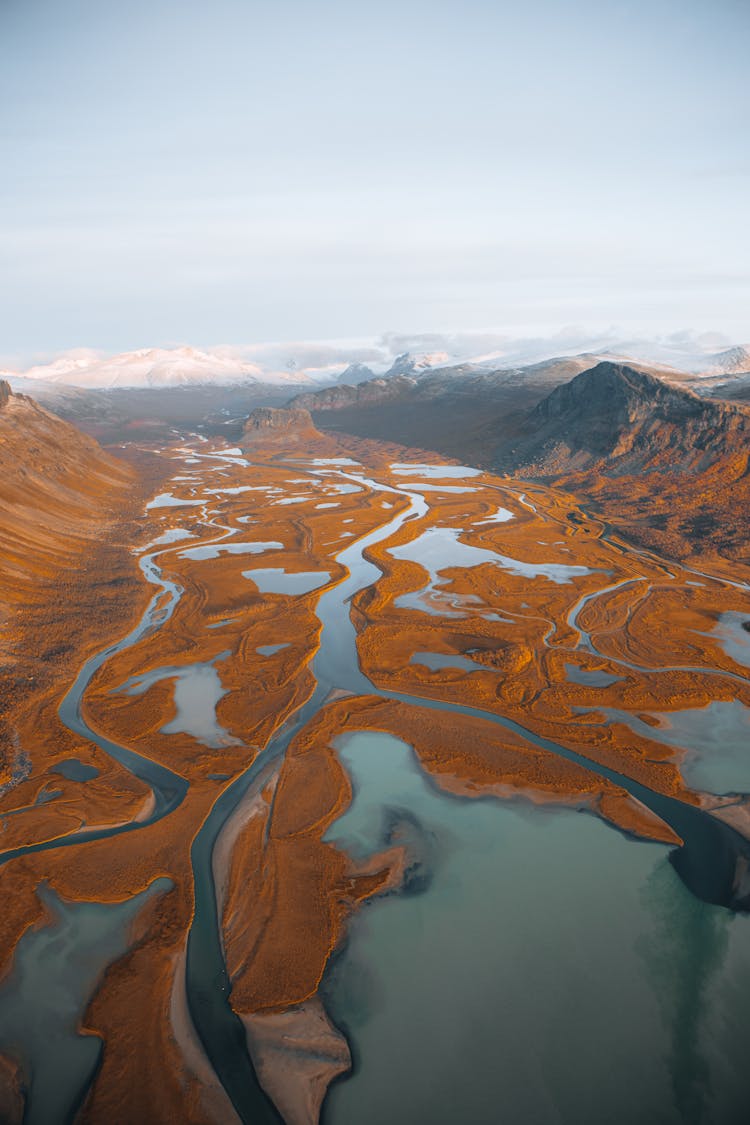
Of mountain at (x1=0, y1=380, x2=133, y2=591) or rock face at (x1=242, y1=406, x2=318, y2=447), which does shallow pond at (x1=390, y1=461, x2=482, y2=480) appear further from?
mountain at (x1=0, y1=380, x2=133, y2=591)

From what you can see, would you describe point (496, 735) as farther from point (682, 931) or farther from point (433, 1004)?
point (433, 1004)

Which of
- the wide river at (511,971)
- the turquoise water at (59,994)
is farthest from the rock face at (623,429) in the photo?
the turquoise water at (59,994)

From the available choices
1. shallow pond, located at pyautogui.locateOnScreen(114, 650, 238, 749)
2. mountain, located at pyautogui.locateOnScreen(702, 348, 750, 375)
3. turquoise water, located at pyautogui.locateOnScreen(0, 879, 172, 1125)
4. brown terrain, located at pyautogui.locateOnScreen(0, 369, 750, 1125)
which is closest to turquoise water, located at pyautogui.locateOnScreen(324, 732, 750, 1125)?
brown terrain, located at pyautogui.locateOnScreen(0, 369, 750, 1125)

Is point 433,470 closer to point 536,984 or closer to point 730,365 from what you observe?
point 536,984

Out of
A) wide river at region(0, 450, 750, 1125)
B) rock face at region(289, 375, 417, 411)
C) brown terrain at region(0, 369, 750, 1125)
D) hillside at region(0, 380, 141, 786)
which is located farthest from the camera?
rock face at region(289, 375, 417, 411)

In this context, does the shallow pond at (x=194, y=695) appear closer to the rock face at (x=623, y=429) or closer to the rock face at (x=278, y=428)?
the rock face at (x=623, y=429)

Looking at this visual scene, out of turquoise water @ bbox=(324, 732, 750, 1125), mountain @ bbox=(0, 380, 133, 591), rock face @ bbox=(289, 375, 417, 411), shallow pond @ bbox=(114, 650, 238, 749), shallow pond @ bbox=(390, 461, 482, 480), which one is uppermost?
rock face @ bbox=(289, 375, 417, 411)

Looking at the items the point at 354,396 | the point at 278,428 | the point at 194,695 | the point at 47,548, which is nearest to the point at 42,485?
the point at 47,548
